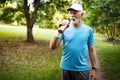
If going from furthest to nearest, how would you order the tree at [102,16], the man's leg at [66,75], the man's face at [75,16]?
the tree at [102,16], the man's leg at [66,75], the man's face at [75,16]

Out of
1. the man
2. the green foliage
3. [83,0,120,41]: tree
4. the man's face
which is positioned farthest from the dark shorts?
the green foliage

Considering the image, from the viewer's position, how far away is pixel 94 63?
499cm

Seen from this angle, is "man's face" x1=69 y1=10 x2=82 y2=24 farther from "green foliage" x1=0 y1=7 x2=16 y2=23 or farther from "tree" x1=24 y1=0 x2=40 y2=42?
"green foliage" x1=0 y1=7 x2=16 y2=23

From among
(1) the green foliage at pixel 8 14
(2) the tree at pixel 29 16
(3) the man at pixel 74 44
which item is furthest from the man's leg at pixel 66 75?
(1) the green foliage at pixel 8 14

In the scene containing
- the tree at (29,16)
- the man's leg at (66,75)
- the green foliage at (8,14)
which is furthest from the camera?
the green foliage at (8,14)

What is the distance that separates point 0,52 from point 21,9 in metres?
9.12

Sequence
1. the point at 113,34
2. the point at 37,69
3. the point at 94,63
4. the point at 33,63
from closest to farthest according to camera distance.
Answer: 1. the point at 94,63
2. the point at 37,69
3. the point at 33,63
4. the point at 113,34

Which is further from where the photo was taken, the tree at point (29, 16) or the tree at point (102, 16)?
the tree at point (102, 16)

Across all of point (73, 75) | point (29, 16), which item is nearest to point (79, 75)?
point (73, 75)

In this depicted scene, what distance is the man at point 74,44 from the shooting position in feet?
15.0

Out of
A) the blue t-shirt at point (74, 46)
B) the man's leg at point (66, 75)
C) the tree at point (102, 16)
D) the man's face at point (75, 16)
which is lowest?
the tree at point (102, 16)

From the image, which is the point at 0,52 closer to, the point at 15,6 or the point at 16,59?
the point at 16,59

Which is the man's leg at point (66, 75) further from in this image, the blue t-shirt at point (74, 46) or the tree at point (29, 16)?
the tree at point (29, 16)

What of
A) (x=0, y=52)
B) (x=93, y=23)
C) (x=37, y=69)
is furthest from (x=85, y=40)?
(x=93, y=23)
